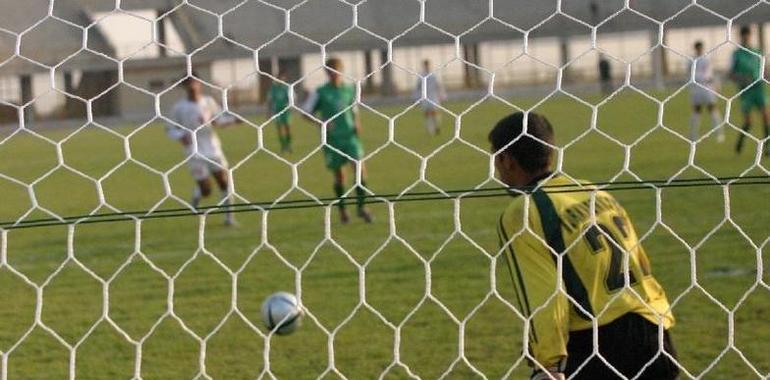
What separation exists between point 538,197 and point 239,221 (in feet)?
29.0

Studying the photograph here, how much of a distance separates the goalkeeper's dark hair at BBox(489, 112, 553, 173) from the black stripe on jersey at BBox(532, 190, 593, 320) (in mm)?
140

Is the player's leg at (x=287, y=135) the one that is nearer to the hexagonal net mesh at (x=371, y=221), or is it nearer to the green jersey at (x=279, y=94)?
the hexagonal net mesh at (x=371, y=221)

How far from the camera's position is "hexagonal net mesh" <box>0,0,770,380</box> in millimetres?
3609

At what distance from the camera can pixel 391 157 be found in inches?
777

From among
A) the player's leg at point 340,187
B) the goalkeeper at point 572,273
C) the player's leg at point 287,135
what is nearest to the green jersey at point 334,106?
the player's leg at point 340,187

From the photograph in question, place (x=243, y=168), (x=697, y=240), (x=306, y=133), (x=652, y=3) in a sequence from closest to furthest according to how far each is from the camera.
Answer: (x=652, y=3), (x=697, y=240), (x=243, y=168), (x=306, y=133)

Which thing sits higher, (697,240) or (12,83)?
(12,83)

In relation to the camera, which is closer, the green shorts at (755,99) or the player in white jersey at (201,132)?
the player in white jersey at (201,132)

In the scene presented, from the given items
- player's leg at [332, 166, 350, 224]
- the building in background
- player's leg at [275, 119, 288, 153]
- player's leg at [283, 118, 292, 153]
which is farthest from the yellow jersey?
player's leg at [275, 119, 288, 153]

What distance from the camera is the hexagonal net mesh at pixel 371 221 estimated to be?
361 cm

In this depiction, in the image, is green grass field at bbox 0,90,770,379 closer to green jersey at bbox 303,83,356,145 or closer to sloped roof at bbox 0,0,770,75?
sloped roof at bbox 0,0,770,75

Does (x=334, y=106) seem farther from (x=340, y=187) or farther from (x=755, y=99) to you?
(x=755, y=99)

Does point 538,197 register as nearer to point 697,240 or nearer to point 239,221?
point 697,240

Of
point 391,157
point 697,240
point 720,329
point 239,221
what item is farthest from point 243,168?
point 720,329
